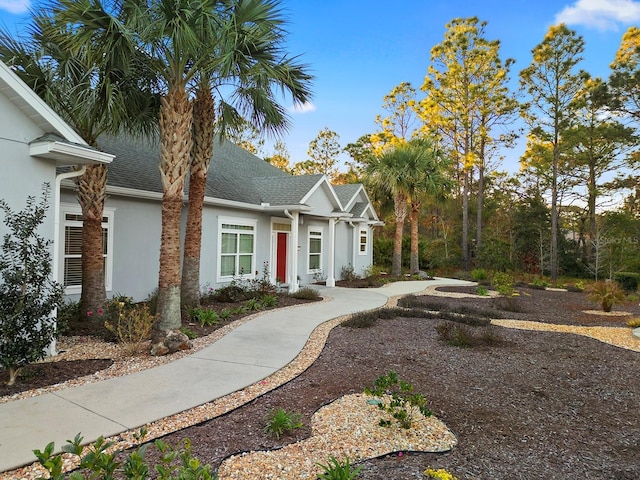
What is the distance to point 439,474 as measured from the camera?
114 inches

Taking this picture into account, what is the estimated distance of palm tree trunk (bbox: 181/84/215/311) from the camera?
8.75m

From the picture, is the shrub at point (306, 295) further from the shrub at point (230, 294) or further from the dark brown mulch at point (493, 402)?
the dark brown mulch at point (493, 402)

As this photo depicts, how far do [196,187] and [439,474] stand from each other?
775 centimetres

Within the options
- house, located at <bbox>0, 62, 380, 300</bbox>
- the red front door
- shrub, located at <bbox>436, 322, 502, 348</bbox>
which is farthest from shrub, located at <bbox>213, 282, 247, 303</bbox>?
shrub, located at <bbox>436, 322, 502, 348</bbox>

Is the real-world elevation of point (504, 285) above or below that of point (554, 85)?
below

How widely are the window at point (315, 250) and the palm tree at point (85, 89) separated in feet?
32.3

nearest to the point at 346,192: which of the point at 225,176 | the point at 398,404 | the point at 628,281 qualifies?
the point at 225,176

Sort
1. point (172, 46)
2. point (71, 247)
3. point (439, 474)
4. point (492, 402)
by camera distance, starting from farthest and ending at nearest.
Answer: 1. point (71, 247)
2. point (172, 46)
3. point (492, 402)
4. point (439, 474)

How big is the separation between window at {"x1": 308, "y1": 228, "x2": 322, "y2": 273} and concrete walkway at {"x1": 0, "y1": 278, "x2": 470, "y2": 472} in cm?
918

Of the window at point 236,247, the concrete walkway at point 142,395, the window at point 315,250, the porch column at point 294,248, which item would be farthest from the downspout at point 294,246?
the concrete walkway at point 142,395

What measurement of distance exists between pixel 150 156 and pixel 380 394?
1051 cm

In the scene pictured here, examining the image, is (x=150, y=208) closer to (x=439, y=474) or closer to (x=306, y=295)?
(x=306, y=295)

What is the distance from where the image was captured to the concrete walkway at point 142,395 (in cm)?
358

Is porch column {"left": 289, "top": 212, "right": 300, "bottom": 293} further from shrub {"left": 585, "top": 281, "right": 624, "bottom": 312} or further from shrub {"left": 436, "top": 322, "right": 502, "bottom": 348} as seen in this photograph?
shrub {"left": 585, "top": 281, "right": 624, "bottom": 312}
